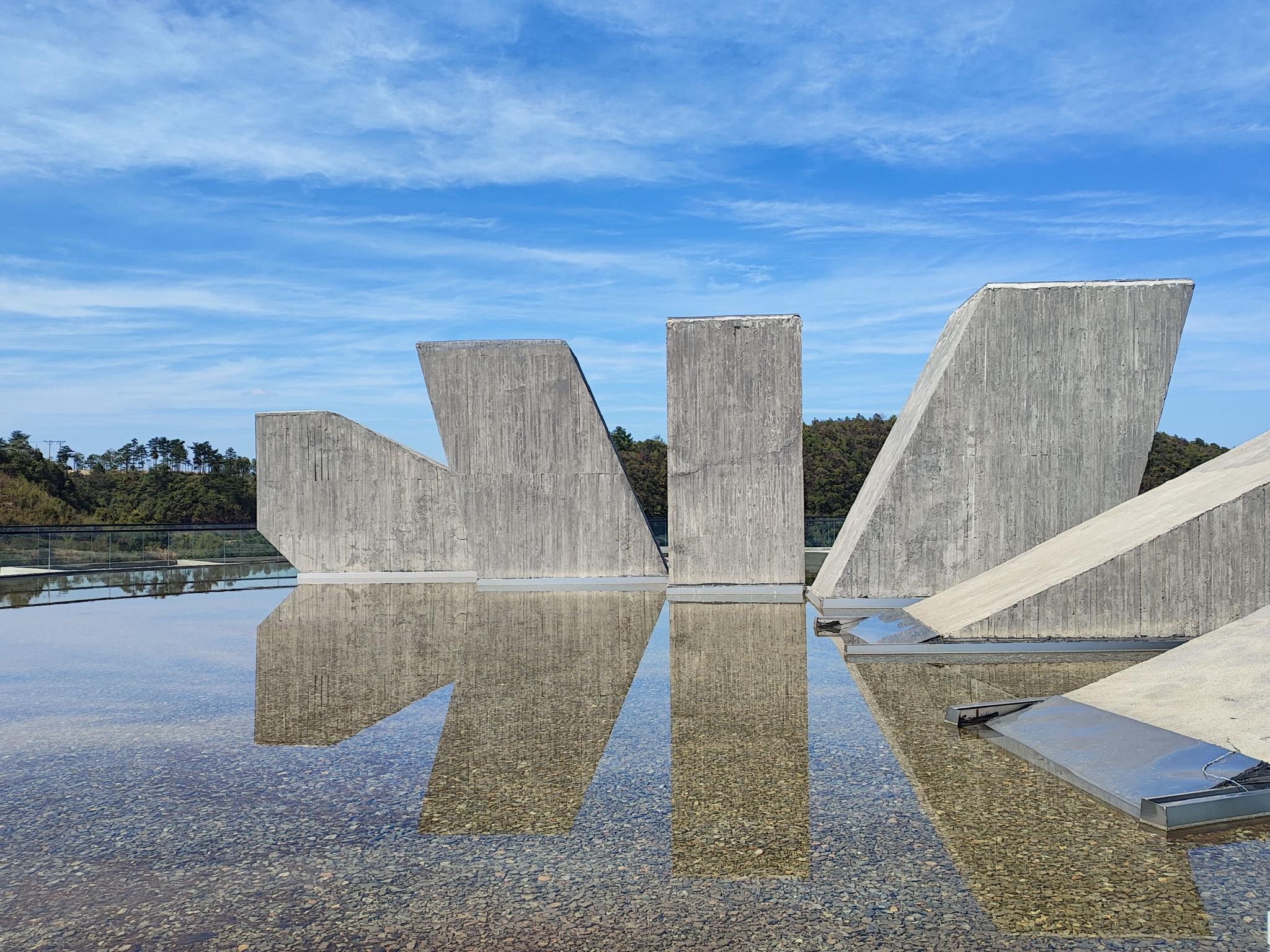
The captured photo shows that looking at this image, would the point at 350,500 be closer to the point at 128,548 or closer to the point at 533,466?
the point at 533,466

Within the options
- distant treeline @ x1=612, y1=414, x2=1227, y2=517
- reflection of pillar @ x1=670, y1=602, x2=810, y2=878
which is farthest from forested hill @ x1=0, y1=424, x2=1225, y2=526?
reflection of pillar @ x1=670, y1=602, x2=810, y2=878

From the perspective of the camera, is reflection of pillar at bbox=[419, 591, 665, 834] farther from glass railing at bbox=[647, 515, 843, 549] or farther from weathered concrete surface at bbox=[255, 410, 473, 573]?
glass railing at bbox=[647, 515, 843, 549]

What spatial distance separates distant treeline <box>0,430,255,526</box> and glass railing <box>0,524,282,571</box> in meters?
12.7

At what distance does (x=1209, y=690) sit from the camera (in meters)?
5.67

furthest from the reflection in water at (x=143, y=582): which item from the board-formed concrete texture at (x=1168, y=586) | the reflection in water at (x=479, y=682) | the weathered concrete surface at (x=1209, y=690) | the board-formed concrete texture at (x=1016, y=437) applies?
the weathered concrete surface at (x=1209, y=690)

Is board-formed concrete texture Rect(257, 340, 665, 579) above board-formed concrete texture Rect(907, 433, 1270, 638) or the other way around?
above

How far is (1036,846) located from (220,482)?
3825 centimetres

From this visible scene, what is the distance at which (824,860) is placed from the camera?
3.70m

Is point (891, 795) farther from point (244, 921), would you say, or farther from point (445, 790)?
point (244, 921)

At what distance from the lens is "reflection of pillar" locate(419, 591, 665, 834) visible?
4336 mm

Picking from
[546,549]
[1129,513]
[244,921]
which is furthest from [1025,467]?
[244,921]

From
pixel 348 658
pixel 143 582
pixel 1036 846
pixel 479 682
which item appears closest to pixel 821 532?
pixel 348 658

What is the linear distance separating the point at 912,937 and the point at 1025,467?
8.66 metres

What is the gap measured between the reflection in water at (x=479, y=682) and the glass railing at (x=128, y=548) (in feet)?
21.3
